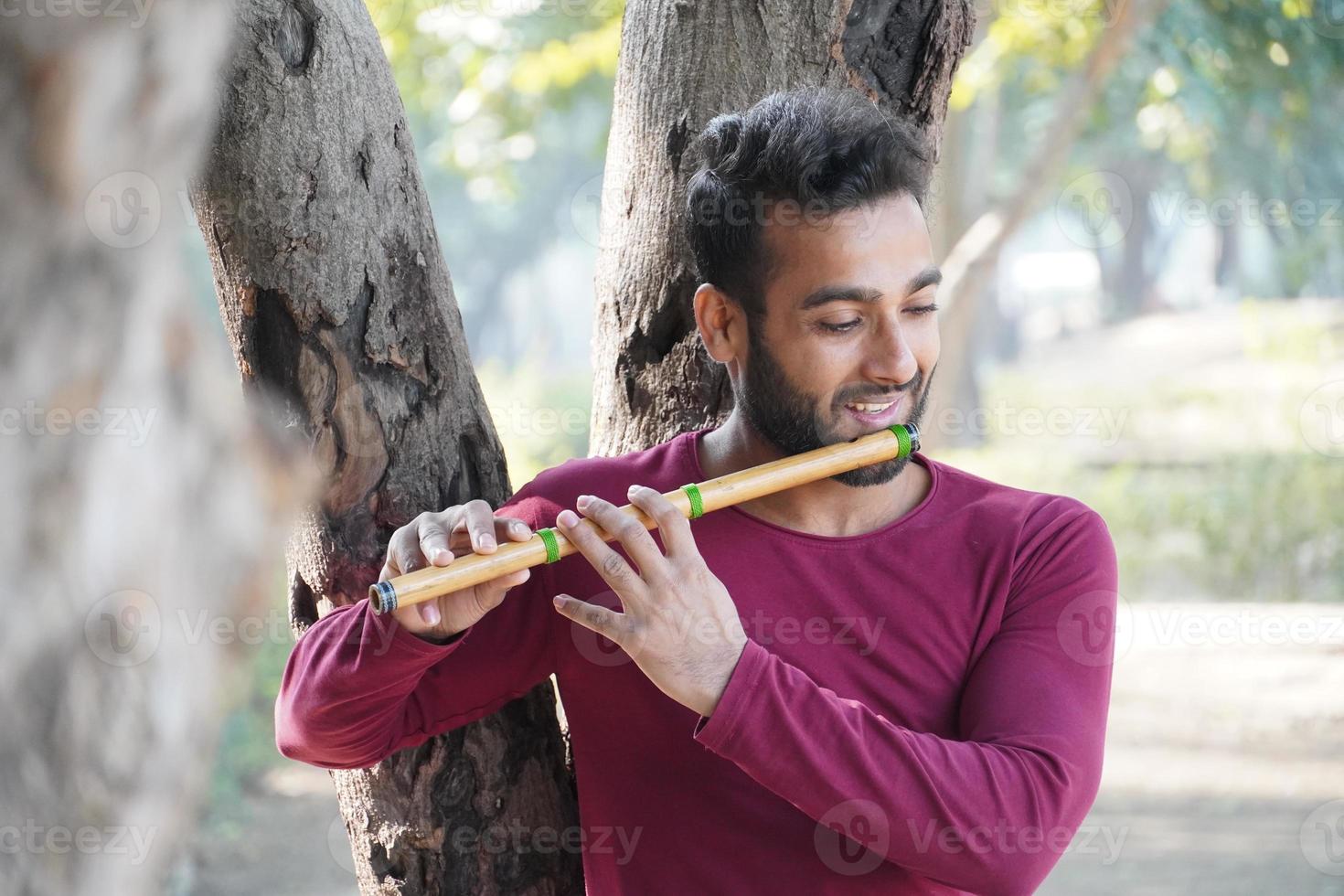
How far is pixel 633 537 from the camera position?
6.06 feet

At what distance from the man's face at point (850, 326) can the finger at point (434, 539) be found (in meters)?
0.61

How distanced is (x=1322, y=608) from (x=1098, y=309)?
24467 millimetres

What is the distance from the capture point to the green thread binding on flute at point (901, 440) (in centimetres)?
221

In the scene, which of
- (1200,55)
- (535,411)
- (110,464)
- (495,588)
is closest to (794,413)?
(495,588)

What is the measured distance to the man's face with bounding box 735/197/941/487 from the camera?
2203 millimetres

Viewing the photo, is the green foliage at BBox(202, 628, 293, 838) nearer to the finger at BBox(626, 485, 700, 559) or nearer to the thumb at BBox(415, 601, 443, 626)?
the thumb at BBox(415, 601, 443, 626)

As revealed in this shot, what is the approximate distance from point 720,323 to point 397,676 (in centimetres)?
85

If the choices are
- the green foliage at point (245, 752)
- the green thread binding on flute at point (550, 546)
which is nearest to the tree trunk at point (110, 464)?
the green thread binding on flute at point (550, 546)

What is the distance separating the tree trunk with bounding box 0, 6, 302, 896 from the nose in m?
1.58

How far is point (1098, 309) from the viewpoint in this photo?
1264 inches

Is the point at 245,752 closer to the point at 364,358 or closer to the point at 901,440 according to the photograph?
the point at 364,358

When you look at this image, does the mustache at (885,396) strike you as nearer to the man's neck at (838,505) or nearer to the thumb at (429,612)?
the man's neck at (838,505)

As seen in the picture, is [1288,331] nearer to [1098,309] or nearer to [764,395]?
[764,395]

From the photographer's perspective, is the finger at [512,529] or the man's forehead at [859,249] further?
the man's forehead at [859,249]
